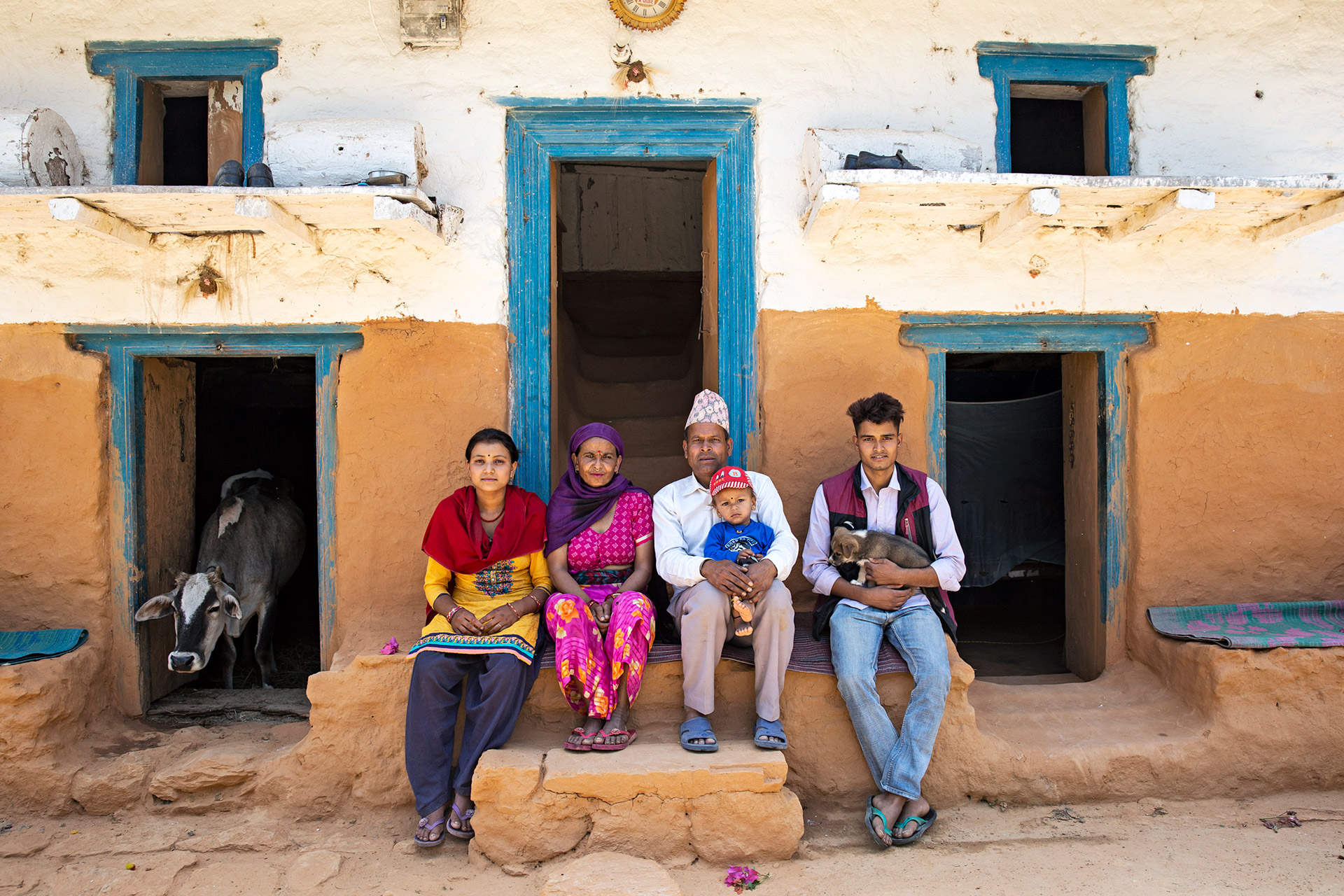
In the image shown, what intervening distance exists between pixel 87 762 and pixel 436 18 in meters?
3.83

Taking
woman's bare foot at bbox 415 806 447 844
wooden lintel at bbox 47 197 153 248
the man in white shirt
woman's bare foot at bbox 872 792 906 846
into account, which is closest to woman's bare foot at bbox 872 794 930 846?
woman's bare foot at bbox 872 792 906 846

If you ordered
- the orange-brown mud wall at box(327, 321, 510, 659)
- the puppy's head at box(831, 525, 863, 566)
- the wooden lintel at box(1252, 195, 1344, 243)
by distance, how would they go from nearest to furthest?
the puppy's head at box(831, 525, 863, 566), the wooden lintel at box(1252, 195, 1344, 243), the orange-brown mud wall at box(327, 321, 510, 659)

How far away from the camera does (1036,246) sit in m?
4.22

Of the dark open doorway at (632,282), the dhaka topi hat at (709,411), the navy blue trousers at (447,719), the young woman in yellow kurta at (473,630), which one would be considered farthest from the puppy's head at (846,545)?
the dark open doorway at (632,282)

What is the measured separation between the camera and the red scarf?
11.8 ft

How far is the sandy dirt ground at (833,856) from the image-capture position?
310cm

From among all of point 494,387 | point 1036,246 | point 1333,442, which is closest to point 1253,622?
point 1333,442

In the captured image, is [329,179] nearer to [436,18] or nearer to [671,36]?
[436,18]

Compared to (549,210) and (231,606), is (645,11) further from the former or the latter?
(231,606)

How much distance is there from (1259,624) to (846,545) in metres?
2.17

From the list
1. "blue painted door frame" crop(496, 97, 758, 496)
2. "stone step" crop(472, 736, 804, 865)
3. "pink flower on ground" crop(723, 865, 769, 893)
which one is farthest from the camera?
"blue painted door frame" crop(496, 97, 758, 496)

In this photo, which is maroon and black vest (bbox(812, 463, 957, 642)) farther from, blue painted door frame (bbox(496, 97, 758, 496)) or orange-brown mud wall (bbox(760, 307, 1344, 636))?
blue painted door frame (bbox(496, 97, 758, 496))

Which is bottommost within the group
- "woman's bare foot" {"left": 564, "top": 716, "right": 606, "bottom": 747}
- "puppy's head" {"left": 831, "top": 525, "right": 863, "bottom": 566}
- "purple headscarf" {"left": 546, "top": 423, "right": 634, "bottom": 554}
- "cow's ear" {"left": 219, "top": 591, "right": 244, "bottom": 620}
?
"woman's bare foot" {"left": 564, "top": 716, "right": 606, "bottom": 747}

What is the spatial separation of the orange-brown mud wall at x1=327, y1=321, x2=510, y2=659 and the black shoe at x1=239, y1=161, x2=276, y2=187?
77 cm
